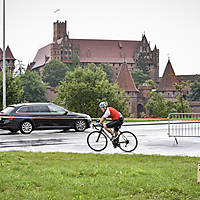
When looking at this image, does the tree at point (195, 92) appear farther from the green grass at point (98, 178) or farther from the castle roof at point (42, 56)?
the green grass at point (98, 178)

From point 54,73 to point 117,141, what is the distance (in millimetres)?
125558

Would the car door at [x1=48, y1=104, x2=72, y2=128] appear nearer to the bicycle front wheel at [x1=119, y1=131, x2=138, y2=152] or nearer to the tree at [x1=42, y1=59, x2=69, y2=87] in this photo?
the bicycle front wheel at [x1=119, y1=131, x2=138, y2=152]

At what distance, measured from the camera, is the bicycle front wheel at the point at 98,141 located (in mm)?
13125

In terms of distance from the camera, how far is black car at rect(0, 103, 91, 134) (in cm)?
2045

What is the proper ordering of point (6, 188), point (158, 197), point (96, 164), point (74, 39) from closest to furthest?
1. point (158, 197)
2. point (6, 188)
3. point (96, 164)
4. point (74, 39)

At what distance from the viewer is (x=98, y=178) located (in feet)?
25.2

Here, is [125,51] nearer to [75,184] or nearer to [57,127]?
[57,127]

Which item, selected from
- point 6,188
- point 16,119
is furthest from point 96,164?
point 16,119

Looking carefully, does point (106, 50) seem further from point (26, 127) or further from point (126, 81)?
point (26, 127)

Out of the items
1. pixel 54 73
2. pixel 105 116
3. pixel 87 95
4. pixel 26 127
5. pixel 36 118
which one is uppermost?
pixel 54 73

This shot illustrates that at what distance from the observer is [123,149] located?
13.0m

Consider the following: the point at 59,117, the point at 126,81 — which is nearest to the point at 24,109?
the point at 59,117

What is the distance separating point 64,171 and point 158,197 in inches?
98.4

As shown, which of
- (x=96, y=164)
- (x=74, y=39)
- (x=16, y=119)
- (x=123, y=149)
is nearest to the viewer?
(x=96, y=164)
